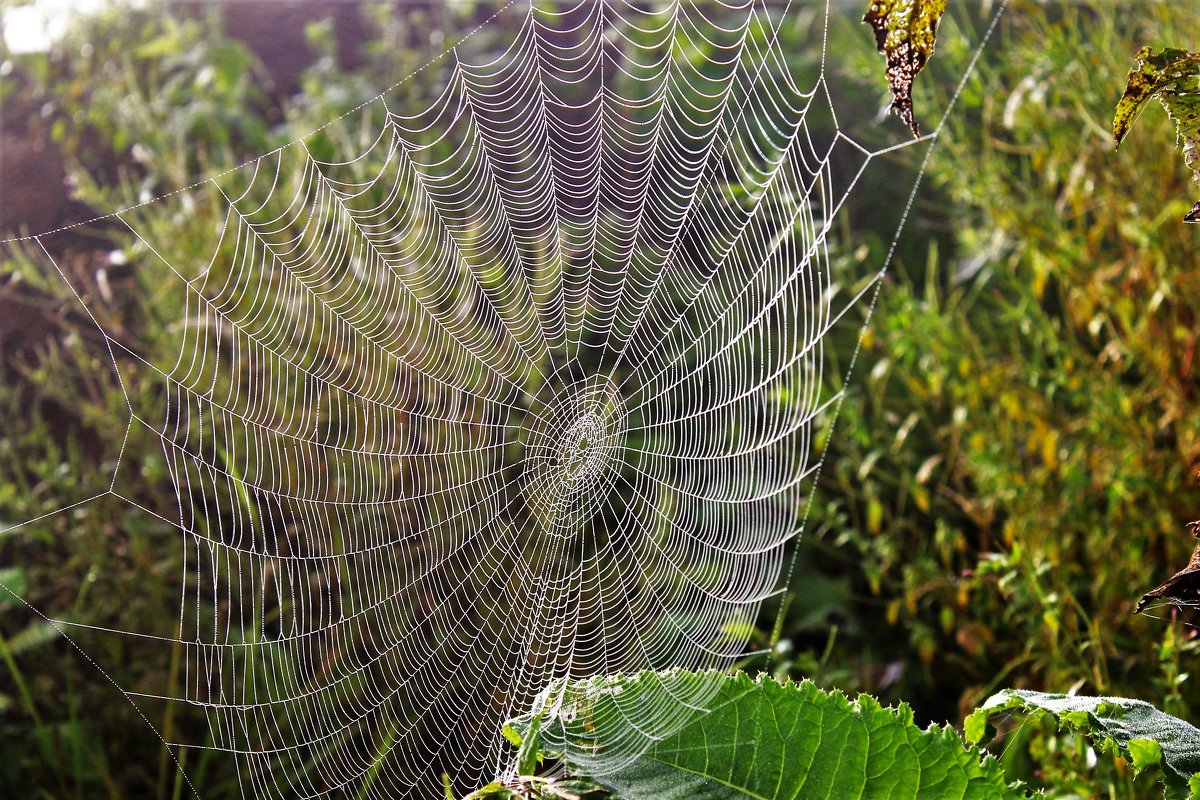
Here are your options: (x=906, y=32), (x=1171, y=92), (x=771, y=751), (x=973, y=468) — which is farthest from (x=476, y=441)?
(x=1171, y=92)

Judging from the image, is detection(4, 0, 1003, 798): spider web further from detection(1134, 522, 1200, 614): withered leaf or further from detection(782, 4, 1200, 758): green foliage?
detection(1134, 522, 1200, 614): withered leaf

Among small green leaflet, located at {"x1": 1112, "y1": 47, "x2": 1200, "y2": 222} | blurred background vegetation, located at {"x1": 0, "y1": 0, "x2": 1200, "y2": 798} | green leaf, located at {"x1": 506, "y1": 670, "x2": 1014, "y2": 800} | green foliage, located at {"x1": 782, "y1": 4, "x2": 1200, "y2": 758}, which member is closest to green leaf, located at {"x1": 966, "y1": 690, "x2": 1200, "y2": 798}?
green leaf, located at {"x1": 506, "y1": 670, "x2": 1014, "y2": 800}

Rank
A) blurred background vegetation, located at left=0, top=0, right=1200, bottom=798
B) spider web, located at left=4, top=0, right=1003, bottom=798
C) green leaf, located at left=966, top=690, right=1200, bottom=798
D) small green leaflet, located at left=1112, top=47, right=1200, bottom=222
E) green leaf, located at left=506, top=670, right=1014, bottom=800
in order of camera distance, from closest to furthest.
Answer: small green leaflet, located at left=1112, top=47, right=1200, bottom=222, green leaf, located at left=966, top=690, right=1200, bottom=798, green leaf, located at left=506, top=670, right=1014, bottom=800, spider web, located at left=4, top=0, right=1003, bottom=798, blurred background vegetation, located at left=0, top=0, right=1200, bottom=798

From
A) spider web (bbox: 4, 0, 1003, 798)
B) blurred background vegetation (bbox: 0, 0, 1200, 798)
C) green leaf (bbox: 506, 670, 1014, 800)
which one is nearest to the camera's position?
green leaf (bbox: 506, 670, 1014, 800)

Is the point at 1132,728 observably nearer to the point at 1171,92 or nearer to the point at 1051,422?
the point at 1171,92

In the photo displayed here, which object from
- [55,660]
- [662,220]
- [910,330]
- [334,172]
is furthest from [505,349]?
[55,660]

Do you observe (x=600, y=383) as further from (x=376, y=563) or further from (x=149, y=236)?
(x=149, y=236)
